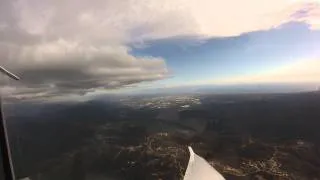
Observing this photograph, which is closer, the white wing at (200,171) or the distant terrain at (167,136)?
the white wing at (200,171)

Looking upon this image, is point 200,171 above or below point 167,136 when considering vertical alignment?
below

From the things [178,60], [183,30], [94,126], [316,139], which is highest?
[183,30]

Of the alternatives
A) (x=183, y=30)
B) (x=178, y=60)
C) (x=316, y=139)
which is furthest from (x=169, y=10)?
(x=316, y=139)

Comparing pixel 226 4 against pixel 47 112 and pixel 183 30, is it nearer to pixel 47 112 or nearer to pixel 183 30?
pixel 183 30

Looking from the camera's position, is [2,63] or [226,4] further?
[226,4]

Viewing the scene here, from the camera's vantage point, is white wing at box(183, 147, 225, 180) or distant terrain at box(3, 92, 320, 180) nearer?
white wing at box(183, 147, 225, 180)

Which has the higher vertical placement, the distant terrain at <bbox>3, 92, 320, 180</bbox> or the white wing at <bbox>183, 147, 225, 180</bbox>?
the distant terrain at <bbox>3, 92, 320, 180</bbox>

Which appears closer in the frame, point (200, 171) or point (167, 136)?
point (200, 171)

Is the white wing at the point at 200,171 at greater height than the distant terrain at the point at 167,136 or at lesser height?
lesser
